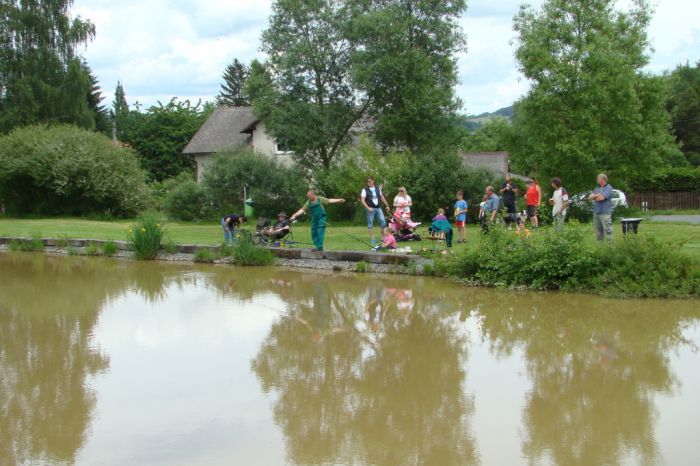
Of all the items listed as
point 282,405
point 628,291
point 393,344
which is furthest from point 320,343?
point 628,291

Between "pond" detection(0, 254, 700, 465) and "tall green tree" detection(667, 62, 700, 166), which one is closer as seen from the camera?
"pond" detection(0, 254, 700, 465)

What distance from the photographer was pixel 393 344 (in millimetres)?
8883

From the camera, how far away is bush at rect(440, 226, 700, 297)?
1159 centimetres

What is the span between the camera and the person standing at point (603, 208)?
13.7m

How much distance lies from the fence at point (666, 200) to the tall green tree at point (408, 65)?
52.9ft

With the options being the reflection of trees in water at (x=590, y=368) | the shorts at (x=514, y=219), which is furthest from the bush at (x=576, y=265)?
the shorts at (x=514, y=219)

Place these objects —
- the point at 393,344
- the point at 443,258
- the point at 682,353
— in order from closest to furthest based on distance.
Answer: the point at 682,353, the point at 393,344, the point at 443,258

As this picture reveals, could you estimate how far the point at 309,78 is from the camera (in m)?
29.5

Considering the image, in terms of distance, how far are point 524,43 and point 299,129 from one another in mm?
8941

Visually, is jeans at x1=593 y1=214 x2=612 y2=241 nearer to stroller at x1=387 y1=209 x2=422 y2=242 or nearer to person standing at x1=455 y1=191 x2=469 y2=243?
person standing at x1=455 y1=191 x2=469 y2=243

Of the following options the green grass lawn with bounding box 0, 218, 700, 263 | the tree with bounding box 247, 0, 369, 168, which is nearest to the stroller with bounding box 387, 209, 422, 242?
the green grass lawn with bounding box 0, 218, 700, 263

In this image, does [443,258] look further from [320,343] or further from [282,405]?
[282,405]

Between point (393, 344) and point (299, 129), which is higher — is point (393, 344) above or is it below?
below

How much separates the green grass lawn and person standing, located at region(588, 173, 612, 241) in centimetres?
143
